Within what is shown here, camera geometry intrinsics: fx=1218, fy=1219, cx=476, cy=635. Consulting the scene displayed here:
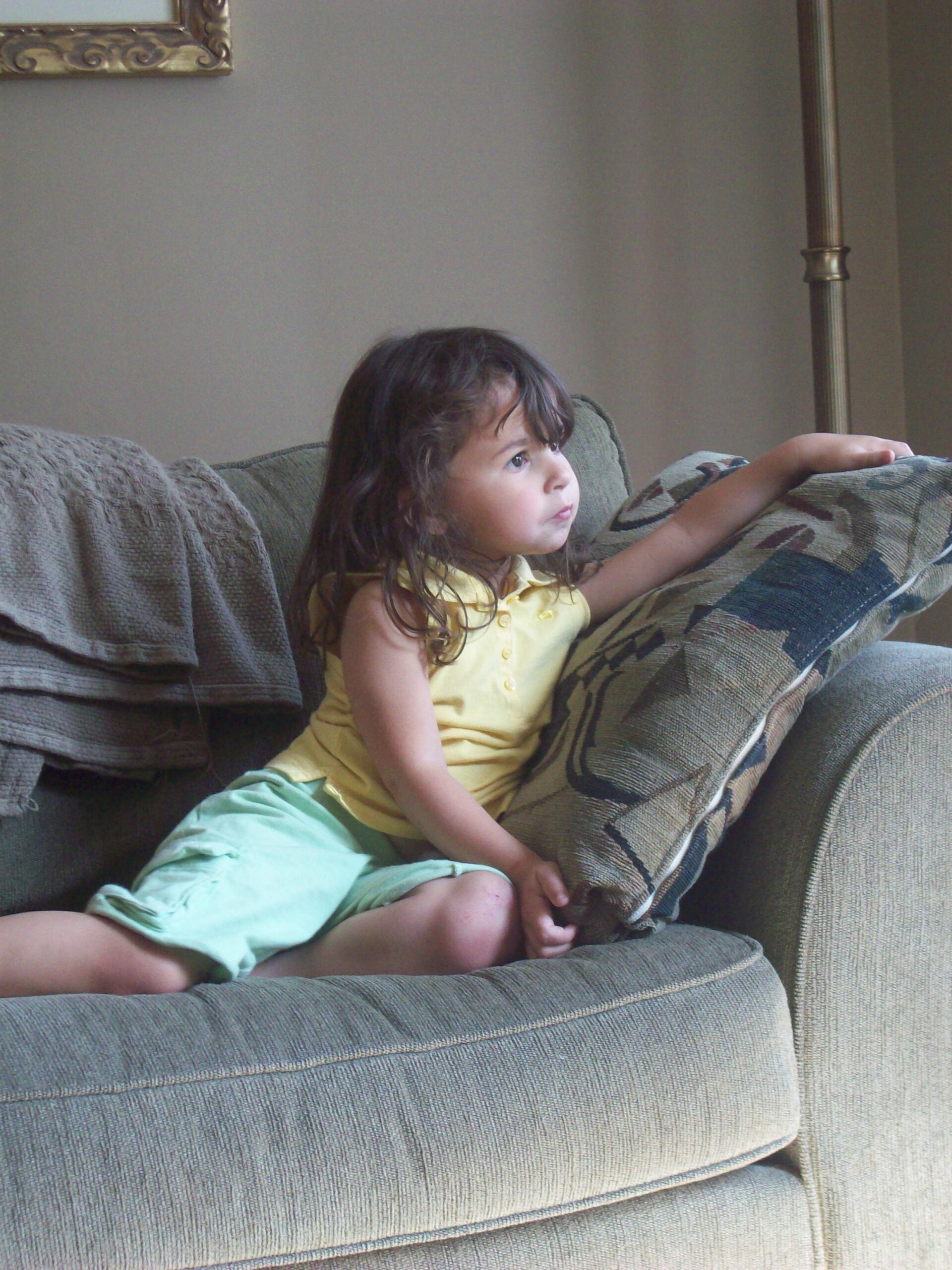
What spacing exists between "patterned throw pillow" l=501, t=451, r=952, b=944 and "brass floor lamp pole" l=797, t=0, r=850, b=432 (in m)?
0.96

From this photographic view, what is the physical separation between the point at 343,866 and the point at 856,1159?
0.49 m

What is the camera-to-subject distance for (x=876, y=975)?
0.92 m

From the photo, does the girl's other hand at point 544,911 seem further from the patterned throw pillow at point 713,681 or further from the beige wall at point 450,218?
the beige wall at point 450,218

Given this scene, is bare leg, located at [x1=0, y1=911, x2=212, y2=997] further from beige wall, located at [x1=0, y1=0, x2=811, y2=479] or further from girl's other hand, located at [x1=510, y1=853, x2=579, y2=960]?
beige wall, located at [x1=0, y1=0, x2=811, y2=479]

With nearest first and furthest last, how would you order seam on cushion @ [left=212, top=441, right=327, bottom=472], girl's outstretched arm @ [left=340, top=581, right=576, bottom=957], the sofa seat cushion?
the sofa seat cushion < girl's outstretched arm @ [left=340, top=581, right=576, bottom=957] < seam on cushion @ [left=212, top=441, right=327, bottom=472]

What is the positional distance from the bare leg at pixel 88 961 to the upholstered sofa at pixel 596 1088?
88mm

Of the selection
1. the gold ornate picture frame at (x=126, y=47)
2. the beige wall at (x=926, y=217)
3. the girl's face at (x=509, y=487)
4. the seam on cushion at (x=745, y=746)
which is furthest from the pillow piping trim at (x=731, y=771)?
the gold ornate picture frame at (x=126, y=47)

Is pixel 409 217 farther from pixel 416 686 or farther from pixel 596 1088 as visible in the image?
pixel 596 1088

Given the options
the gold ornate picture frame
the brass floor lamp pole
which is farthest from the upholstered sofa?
the gold ornate picture frame

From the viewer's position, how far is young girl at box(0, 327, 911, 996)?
1.00 m

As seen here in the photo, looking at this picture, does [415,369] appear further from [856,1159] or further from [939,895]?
[856,1159]

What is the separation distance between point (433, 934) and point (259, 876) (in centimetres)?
17

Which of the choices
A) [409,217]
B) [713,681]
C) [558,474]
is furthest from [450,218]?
[713,681]

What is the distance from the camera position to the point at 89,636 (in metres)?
1.21
